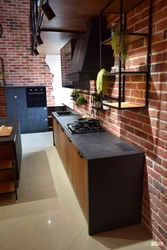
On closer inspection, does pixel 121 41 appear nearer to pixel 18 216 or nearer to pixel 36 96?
pixel 18 216

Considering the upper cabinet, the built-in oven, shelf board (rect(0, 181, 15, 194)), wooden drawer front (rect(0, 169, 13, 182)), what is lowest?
shelf board (rect(0, 181, 15, 194))

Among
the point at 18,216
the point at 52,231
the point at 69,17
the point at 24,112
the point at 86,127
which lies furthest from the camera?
the point at 24,112

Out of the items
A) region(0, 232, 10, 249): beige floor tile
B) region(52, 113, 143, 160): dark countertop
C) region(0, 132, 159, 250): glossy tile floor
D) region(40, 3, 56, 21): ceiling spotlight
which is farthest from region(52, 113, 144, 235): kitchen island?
region(40, 3, 56, 21): ceiling spotlight

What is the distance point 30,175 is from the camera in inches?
122

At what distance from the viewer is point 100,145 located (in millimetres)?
2088

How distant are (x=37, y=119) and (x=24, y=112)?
41cm

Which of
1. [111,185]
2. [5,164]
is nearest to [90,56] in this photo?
[111,185]

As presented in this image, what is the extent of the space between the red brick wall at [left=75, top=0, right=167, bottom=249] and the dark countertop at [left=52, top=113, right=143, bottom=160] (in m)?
0.14

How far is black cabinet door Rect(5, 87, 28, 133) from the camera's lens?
5184mm

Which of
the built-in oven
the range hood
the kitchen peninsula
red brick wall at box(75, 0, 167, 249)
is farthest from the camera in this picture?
the built-in oven

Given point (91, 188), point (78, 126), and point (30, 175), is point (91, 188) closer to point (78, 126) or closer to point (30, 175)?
point (78, 126)

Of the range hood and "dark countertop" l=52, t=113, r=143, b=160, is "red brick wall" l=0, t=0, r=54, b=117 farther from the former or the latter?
"dark countertop" l=52, t=113, r=143, b=160

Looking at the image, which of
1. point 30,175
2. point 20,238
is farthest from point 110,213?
point 30,175

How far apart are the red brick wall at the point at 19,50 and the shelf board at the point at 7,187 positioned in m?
3.78
